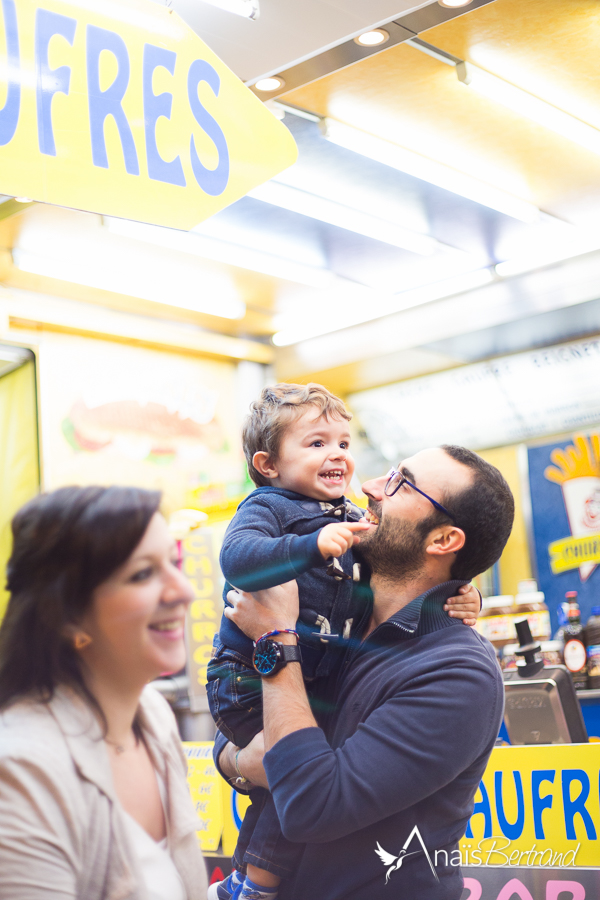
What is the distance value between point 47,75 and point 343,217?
2357 mm

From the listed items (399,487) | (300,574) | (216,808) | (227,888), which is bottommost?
(216,808)

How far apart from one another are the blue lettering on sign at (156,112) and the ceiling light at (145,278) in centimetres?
237

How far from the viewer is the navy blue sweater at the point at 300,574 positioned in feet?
4.67

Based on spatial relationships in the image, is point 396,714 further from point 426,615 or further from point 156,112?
point 156,112

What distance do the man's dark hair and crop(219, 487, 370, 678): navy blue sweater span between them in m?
0.19

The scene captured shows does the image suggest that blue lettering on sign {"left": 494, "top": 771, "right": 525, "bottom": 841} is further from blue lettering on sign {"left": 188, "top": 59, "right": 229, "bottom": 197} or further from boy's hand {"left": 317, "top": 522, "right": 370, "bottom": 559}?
blue lettering on sign {"left": 188, "top": 59, "right": 229, "bottom": 197}

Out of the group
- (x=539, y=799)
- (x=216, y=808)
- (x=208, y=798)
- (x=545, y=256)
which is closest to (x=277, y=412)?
(x=539, y=799)

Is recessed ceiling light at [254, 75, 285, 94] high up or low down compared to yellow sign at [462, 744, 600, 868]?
up

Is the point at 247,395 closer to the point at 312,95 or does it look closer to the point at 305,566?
the point at 312,95

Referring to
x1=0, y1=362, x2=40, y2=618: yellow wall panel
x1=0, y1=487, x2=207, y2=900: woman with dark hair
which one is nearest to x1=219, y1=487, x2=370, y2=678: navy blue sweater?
x1=0, y1=362, x2=40, y2=618: yellow wall panel

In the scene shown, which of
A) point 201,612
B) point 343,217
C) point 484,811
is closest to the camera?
point 484,811

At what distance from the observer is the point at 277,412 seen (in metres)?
1.69

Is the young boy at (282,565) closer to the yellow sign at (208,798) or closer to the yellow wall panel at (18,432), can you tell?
the yellow wall panel at (18,432)

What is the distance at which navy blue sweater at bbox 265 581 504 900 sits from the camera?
1346 mm
